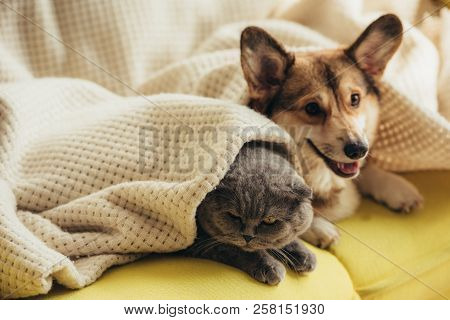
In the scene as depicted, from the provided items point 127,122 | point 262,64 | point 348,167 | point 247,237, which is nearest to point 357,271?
point 348,167

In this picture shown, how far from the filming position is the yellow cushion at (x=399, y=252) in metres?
1.30

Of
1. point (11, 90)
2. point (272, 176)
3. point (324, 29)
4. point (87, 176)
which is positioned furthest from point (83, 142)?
point (324, 29)

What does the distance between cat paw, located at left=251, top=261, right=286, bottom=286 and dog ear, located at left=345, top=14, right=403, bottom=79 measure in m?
0.58

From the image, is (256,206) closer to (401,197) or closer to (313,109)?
(313,109)

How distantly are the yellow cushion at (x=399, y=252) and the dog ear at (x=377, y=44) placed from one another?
40 centimetres

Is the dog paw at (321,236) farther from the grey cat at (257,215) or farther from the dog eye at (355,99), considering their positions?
the dog eye at (355,99)

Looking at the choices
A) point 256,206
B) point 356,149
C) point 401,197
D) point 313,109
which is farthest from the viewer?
point 401,197

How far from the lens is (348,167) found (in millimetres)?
1312

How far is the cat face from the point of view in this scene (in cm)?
111

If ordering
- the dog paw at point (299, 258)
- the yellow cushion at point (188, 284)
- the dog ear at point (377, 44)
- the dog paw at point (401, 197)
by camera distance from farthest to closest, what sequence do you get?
1. the dog paw at point (401, 197)
2. the dog ear at point (377, 44)
3. the dog paw at point (299, 258)
4. the yellow cushion at point (188, 284)

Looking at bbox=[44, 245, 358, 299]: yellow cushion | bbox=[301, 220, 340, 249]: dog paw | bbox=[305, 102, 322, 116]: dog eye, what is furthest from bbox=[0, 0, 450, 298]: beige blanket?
bbox=[301, 220, 340, 249]: dog paw

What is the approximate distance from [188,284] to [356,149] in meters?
0.48

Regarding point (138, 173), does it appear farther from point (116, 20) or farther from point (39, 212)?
point (116, 20)

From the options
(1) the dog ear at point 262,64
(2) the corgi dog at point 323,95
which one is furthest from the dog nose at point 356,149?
(1) the dog ear at point 262,64
